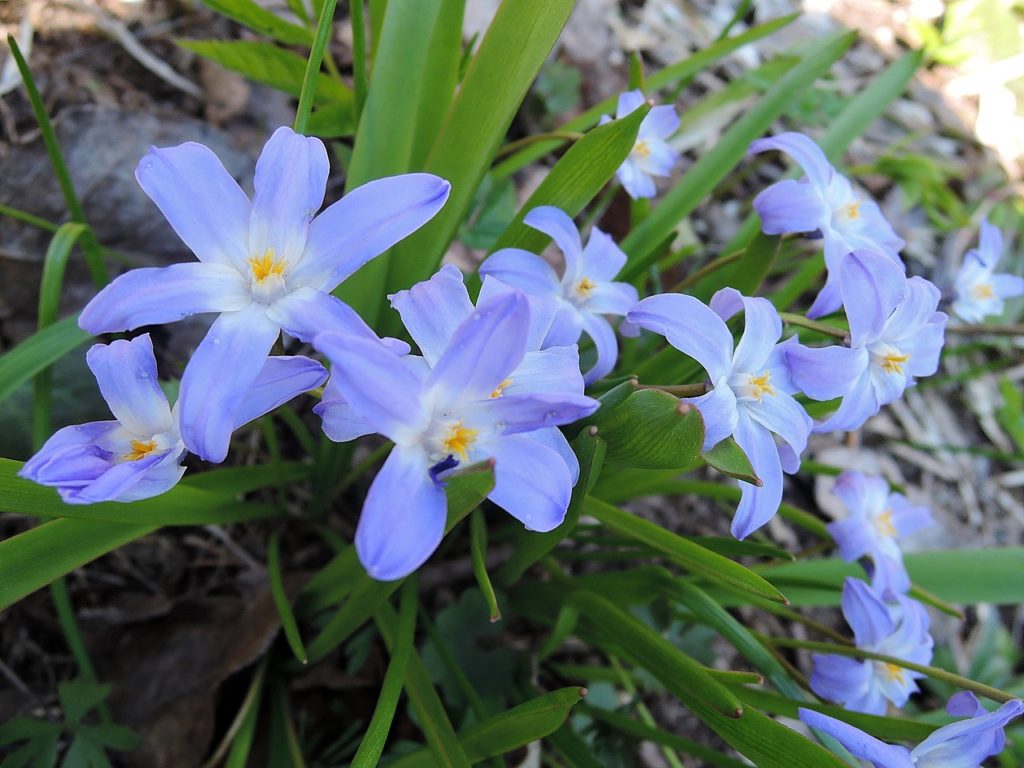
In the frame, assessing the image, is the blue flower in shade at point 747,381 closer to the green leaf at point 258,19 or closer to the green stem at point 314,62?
the green stem at point 314,62

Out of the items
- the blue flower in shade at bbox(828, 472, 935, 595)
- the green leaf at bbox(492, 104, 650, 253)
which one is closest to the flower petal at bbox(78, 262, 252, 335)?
the green leaf at bbox(492, 104, 650, 253)

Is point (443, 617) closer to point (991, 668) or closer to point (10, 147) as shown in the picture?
point (10, 147)

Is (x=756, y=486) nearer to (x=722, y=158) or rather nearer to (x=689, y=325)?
(x=689, y=325)

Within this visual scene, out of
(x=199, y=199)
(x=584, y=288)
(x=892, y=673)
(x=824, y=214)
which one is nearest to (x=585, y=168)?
(x=584, y=288)

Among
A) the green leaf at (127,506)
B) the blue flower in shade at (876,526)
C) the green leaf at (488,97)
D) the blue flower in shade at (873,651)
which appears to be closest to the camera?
the green leaf at (127,506)

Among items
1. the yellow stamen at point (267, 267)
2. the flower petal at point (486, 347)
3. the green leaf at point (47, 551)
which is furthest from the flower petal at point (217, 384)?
the green leaf at point (47, 551)

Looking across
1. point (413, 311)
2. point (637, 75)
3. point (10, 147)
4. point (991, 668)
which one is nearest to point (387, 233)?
point (413, 311)
